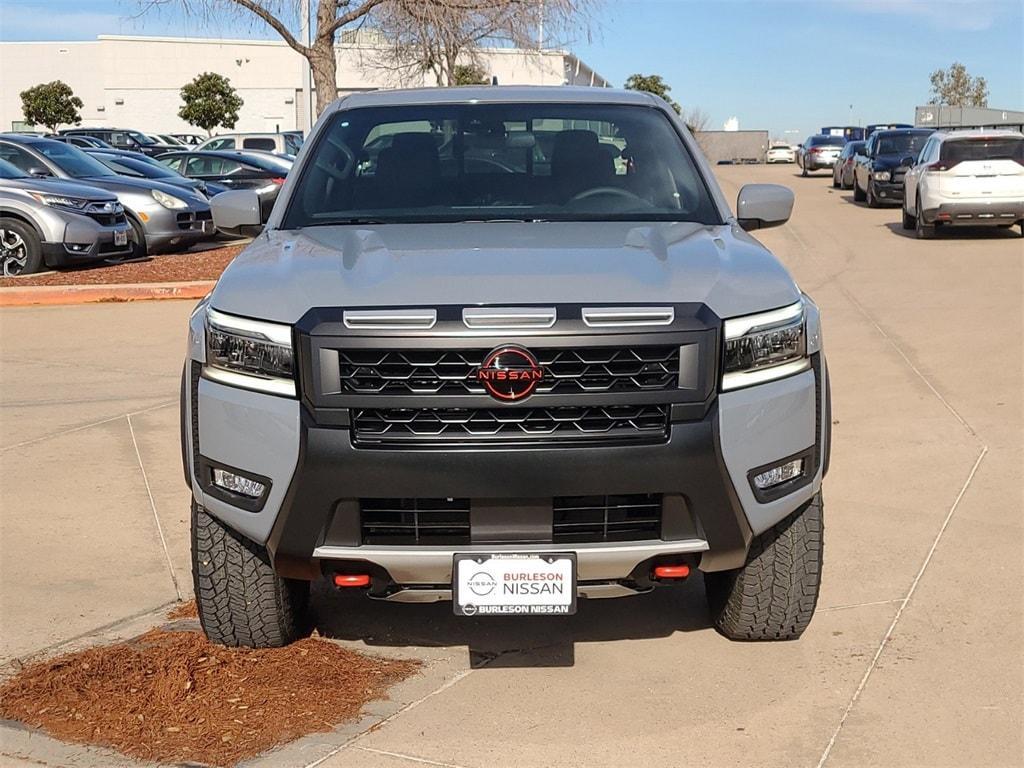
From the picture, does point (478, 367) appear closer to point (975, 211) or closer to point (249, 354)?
point (249, 354)

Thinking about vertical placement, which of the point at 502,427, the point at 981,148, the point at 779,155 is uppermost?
the point at 502,427

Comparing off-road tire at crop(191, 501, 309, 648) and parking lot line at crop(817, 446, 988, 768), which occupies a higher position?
off-road tire at crop(191, 501, 309, 648)

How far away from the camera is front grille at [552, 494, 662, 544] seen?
12.8 ft

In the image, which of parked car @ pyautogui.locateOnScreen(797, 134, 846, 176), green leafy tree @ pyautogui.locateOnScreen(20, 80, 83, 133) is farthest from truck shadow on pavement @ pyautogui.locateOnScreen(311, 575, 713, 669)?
green leafy tree @ pyautogui.locateOnScreen(20, 80, 83, 133)

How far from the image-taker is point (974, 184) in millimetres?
19516

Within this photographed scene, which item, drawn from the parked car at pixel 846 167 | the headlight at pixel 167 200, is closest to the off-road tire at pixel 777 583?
the headlight at pixel 167 200

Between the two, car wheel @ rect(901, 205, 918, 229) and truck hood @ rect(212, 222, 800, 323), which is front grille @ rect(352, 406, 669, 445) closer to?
truck hood @ rect(212, 222, 800, 323)

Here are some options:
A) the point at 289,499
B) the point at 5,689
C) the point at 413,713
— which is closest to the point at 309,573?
the point at 289,499

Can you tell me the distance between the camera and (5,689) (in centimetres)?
430

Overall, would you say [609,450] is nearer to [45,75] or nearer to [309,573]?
[309,573]

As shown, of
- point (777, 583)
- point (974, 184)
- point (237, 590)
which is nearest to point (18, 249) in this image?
point (237, 590)

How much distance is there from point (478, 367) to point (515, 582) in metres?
0.62

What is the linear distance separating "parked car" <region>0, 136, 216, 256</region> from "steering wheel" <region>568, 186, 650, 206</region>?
41.2 ft

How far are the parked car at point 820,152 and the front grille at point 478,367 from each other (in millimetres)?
43743
